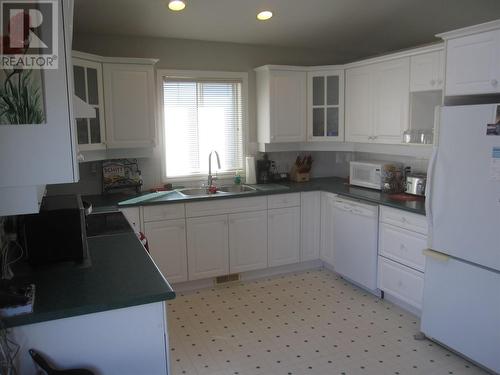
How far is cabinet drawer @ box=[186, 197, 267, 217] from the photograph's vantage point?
3.87m

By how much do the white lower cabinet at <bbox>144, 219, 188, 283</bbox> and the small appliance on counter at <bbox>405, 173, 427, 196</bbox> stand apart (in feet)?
6.68

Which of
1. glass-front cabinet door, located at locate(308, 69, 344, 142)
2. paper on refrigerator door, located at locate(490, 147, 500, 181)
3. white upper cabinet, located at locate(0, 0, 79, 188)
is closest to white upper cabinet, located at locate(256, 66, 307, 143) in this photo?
glass-front cabinet door, located at locate(308, 69, 344, 142)

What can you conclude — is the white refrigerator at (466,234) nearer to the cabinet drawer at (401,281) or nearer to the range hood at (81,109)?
the cabinet drawer at (401,281)

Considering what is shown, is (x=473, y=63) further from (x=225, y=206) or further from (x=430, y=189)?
(x=225, y=206)

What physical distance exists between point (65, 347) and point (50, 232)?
66 cm

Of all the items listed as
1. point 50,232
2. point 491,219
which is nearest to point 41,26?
point 50,232

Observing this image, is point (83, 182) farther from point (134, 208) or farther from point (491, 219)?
point (491, 219)

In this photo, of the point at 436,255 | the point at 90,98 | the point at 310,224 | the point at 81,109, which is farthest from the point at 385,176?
the point at 81,109

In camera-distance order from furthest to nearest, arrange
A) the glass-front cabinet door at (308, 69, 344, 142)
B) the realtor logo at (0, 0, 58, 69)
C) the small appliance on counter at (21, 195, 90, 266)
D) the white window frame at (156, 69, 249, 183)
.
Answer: the glass-front cabinet door at (308, 69, 344, 142)
the white window frame at (156, 69, 249, 183)
the small appliance on counter at (21, 195, 90, 266)
the realtor logo at (0, 0, 58, 69)

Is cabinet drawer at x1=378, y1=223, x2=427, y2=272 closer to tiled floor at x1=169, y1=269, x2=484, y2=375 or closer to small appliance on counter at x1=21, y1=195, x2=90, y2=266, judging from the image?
tiled floor at x1=169, y1=269, x2=484, y2=375

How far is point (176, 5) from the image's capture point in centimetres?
344

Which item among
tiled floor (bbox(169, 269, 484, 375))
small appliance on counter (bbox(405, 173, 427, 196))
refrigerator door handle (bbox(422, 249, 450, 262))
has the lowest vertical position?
tiled floor (bbox(169, 269, 484, 375))

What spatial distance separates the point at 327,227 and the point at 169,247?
1600 millimetres

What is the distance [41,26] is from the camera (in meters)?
1.53
